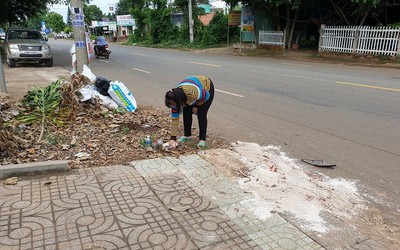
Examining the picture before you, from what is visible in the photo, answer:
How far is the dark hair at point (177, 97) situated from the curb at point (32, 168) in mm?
1486

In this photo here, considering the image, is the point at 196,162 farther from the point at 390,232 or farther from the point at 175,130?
the point at 390,232

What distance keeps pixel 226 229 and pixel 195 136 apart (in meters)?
2.71

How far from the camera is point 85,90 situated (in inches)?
246

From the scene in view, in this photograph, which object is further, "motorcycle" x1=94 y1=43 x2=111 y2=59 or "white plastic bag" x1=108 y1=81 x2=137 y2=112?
"motorcycle" x1=94 y1=43 x2=111 y2=59

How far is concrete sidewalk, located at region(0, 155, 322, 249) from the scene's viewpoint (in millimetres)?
2852

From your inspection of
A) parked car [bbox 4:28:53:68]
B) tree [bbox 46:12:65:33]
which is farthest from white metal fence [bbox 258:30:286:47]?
tree [bbox 46:12:65:33]

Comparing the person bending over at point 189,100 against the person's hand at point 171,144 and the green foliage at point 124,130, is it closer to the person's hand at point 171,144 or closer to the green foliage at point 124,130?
the person's hand at point 171,144

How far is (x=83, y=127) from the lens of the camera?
5586mm

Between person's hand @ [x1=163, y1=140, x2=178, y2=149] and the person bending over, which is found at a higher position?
the person bending over

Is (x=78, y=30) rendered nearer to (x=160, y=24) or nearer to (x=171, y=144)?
(x=171, y=144)

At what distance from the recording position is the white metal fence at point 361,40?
17.8 meters

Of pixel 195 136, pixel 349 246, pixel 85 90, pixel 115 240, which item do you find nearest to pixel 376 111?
pixel 195 136

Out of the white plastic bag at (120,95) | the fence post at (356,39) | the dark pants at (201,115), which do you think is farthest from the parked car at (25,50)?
the fence post at (356,39)

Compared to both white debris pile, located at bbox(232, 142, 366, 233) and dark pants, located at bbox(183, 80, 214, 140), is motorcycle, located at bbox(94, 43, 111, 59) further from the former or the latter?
white debris pile, located at bbox(232, 142, 366, 233)
